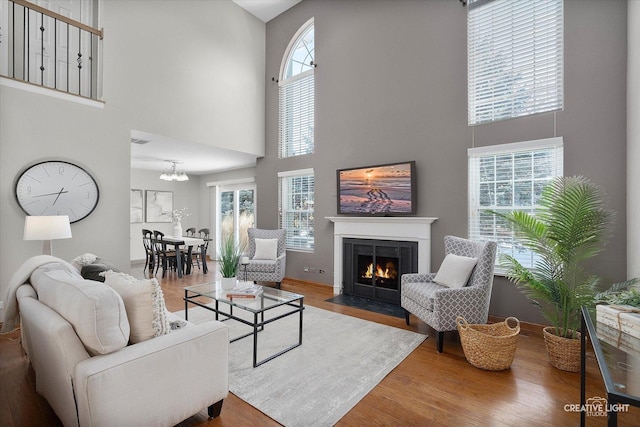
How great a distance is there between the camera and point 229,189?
26.8 feet

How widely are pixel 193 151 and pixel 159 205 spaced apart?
11.0 ft

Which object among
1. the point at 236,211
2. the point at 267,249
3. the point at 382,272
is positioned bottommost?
the point at 382,272

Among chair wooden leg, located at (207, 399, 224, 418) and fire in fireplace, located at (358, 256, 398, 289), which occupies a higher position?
fire in fireplace, located at (358, 256, 398, 289)

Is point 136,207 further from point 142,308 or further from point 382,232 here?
point 142,308

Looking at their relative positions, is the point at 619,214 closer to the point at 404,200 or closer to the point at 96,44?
the point at 404,200

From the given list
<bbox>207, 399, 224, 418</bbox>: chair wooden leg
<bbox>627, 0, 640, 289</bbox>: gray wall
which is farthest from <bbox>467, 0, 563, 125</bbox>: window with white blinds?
<bbox>207, 399, 224, 418</bbox>: chair wooden leg

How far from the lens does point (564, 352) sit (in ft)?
8.15

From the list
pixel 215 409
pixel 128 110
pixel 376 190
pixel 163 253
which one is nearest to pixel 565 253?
pixel 376 190

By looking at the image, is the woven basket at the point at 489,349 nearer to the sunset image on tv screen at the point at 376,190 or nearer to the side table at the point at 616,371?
Result: the side table at the point at 616,371

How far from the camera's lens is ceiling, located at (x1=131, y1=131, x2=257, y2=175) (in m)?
5.05

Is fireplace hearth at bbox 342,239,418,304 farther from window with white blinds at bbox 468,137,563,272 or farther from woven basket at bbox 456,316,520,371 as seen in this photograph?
woven basket at bbox 456,316,520,371

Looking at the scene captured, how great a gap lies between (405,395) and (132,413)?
5.46 feet

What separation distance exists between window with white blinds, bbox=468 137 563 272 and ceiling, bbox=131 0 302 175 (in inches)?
164

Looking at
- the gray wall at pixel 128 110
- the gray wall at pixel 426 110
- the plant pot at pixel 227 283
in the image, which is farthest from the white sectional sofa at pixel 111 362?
the gray wall at pixel 426 110
